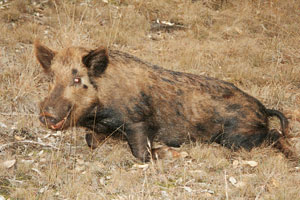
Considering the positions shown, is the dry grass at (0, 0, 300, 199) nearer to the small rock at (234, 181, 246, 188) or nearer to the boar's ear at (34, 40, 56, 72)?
the small rock at (234, 181, 246, 188)

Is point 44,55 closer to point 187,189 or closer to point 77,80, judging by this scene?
point 77,80

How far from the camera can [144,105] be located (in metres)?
4.76

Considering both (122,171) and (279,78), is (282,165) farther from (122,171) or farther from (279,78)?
(279,78)

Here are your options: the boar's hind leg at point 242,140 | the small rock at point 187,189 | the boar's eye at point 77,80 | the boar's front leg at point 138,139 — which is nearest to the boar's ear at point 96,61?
the boar's eye at point 77,80

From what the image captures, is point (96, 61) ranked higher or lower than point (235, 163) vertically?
higher

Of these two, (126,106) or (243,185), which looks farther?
(126,106)

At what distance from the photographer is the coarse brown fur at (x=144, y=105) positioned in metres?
4.46

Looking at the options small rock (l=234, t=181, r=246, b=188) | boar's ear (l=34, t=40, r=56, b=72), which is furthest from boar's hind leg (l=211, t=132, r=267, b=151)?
boar's ear (l=34, t=40, r=56, b=72)

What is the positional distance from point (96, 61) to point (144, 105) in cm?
77

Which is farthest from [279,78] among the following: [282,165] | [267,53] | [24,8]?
[24,8]

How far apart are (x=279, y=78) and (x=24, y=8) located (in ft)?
18.3

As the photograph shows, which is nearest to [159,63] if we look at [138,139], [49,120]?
[138,139]

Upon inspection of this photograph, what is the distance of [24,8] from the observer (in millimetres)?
8789

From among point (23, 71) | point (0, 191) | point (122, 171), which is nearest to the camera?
point (0, 191)
